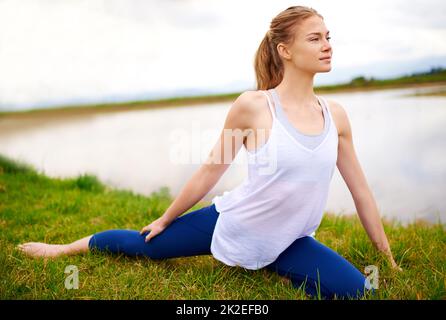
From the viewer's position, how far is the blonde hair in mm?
2432

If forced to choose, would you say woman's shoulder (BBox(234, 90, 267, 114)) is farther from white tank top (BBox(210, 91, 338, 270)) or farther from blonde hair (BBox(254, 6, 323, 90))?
blonde hair (BBox(254, 6, 323, 90))

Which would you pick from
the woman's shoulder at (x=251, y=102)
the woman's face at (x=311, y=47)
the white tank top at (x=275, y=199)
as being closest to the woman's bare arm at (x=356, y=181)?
the white tank top at (x=275, y=199)

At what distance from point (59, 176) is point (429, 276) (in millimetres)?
4044

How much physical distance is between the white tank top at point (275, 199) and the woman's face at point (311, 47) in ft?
0.81

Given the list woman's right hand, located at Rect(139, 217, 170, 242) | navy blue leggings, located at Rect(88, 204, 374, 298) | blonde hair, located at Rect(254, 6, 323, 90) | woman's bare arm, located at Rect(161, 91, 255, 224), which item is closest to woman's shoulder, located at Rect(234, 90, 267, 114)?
woman's bare arm, located at Rect(161, 91, 255, 224)

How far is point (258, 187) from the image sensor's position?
241cm

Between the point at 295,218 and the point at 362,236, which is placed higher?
the point at 295,218

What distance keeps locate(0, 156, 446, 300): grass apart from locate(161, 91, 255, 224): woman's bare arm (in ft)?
1.44

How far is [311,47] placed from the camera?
237 centimetres

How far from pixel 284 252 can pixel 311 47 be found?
1087mm

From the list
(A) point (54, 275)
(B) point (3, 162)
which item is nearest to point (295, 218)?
(A) point (54, 275)

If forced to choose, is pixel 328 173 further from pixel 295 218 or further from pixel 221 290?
pixel 221 290

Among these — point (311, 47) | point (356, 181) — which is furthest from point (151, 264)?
point (311, 47)
